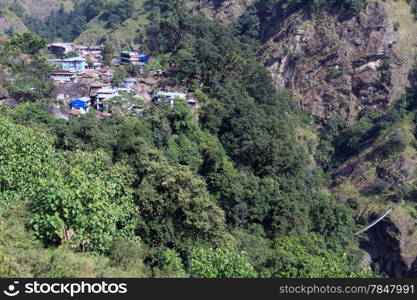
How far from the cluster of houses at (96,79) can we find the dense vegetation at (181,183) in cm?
195

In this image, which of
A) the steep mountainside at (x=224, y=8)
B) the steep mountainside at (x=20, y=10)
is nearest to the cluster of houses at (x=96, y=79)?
the steep mountainside at (x=224, y=8)

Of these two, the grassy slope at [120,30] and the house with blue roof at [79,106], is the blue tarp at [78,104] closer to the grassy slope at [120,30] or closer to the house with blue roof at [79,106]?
the house with blue roof at [79,106]

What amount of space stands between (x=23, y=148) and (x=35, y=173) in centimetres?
117

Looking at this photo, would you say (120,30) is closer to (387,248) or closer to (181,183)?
(387,248)

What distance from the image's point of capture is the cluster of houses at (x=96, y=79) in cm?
3550

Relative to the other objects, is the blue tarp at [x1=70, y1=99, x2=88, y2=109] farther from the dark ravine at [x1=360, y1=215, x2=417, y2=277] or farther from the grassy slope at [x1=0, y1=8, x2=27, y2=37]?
the grassy slope at [x1=0, y1=8, x2=27, y2=37]

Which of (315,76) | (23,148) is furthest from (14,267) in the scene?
(315,76)

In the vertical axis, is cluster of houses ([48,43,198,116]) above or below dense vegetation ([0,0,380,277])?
above

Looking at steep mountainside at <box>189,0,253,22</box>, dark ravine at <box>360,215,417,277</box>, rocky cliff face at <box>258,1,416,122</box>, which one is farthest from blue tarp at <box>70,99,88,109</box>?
steep mountainside at <box>189,0,253,22</box>

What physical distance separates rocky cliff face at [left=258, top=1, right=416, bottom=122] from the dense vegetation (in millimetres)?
2239

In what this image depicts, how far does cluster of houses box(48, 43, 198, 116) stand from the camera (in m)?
Answer: 35.5

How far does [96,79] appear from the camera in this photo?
138 ft

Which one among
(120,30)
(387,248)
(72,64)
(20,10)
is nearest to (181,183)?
(387,248)

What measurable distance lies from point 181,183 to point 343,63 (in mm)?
37700
